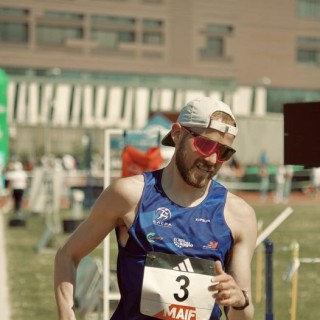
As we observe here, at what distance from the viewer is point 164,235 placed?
13.6 ft

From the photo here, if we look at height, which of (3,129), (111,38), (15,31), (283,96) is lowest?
(283,96)

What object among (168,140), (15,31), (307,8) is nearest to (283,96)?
(307,8)

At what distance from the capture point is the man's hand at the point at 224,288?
3.81 m

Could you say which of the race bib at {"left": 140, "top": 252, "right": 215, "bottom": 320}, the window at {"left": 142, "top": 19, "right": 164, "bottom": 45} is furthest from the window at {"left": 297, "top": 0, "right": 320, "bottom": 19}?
the race bib at {"left": 140, "top": 252, "right": 215, "bottom": 320}

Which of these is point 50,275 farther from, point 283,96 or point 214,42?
point 283,96

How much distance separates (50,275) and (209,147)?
40.3 ft

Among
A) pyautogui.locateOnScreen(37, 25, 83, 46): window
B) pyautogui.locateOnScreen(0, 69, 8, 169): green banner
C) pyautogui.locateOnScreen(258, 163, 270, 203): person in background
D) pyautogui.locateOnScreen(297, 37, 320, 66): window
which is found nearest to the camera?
pyautogui.locateOnScreen(0, 69, 8, 169): green banner

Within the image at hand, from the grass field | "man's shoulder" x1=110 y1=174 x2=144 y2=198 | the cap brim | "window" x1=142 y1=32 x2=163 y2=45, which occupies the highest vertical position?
the cap brim

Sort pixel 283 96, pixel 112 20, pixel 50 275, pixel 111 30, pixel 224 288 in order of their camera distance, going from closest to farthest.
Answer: pixel 224 288 < pixel 50 275 < pixel 112 20 < pixel 111 30 < pixel 283 96

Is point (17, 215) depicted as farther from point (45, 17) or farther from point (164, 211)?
point (45, 17)

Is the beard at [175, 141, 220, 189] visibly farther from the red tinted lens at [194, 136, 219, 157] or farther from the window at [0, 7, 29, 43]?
the window at [0, 7, 29, 43]

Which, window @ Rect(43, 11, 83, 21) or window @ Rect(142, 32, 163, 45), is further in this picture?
window @ Rect(142, 32, 163, 45)

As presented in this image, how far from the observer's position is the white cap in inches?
163

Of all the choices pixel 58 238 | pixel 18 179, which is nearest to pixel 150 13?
pixel 18 179
